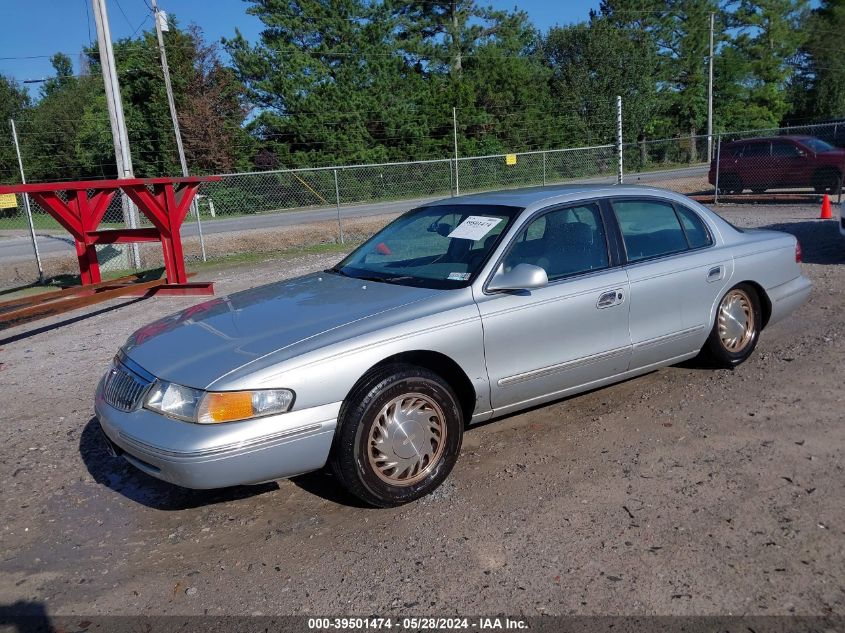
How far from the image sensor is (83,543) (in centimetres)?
353

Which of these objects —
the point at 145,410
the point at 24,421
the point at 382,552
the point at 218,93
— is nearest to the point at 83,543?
the point at 145,410

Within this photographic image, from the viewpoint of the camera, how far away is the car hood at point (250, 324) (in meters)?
3.48

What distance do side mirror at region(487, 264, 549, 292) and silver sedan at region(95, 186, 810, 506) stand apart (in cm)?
1

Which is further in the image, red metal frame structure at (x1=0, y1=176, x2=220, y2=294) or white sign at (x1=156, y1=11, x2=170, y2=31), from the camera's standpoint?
white sign at (x1=156, y1=11, x2=170, y2=31)

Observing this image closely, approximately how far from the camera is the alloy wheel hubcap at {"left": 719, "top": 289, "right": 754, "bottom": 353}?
17.0ft

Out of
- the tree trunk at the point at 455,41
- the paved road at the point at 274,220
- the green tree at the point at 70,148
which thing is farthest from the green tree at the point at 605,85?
the green tree at the point at 70,148

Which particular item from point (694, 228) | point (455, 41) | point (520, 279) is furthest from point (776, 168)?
point (455, 41)

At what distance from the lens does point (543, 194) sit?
4.68 m

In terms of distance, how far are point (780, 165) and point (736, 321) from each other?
50.9ft

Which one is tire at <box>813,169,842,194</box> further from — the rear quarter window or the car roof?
the car roof

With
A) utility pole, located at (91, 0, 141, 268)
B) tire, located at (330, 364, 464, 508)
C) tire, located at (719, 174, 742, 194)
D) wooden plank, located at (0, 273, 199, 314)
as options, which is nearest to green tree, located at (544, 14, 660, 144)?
tire, located at (719, 174, 742, 194)

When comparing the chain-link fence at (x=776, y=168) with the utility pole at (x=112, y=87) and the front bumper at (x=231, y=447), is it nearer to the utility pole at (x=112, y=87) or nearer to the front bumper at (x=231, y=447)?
the utility pole at (x=112, y=87)

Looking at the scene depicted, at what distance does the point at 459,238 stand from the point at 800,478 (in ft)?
7.58

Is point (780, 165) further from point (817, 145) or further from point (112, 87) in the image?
point (112, 87)
